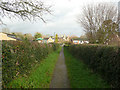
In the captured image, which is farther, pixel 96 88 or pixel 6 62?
pixel 96 88

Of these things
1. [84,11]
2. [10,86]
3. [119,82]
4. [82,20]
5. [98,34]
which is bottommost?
[10,86]

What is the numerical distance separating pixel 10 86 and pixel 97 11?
17973mm

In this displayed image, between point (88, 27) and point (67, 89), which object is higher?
point (88, 27)

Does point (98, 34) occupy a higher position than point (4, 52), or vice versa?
point (98, 34)

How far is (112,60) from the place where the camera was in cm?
396

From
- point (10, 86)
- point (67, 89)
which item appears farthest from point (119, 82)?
point (10, 86)

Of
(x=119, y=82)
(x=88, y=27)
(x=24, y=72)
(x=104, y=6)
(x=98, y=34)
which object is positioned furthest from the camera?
(x=88, y=27)

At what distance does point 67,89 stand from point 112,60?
2379mm

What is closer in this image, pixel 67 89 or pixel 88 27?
pixel 67 89

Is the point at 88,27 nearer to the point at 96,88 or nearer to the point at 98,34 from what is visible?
the point at 98,34

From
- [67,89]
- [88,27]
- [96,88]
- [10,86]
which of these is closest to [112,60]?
[96,88]

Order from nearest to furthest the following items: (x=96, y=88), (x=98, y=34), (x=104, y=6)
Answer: (x=96, y=88)
(x=104, y=6)
(x=98, y=34)

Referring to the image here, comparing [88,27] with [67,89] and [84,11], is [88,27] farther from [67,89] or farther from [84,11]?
[67,89]

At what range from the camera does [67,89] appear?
4062 mm
